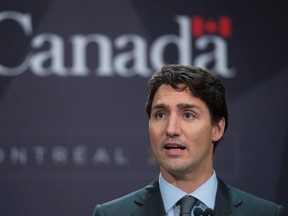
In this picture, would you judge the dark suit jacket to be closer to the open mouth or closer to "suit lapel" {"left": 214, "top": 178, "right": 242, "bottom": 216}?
"suit lapel" {"left": 214, "top": 178, "right": 242, "bottom": 216}

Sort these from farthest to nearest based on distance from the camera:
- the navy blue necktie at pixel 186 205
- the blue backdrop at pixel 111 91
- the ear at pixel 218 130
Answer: the blue backdrop at pixel 111 91, the ear at pixel 218 130, the navy blue necktie at pixel 186 205

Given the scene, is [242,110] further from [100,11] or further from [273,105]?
[100,11]

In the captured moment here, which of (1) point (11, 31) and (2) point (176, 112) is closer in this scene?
(2) point (176, 112)

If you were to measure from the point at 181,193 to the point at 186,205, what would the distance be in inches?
2.2

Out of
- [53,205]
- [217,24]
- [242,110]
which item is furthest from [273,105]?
[53,205]

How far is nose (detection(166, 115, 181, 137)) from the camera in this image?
2127 millimetres

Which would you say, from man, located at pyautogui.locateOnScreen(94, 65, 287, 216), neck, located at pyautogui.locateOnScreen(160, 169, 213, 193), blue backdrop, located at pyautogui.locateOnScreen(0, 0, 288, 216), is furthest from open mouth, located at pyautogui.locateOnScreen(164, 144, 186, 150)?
blue backdrop, located at pyautogui.locateOnScreen(0, 0, 288, 216)

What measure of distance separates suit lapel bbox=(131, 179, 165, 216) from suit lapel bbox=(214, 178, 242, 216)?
19 cm

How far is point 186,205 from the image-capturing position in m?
2.14

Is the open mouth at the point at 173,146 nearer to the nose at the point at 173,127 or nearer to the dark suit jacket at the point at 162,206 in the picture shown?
the nose at the point at 173,127

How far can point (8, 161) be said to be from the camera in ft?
12.2

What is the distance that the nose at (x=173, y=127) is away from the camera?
2127 millimetres

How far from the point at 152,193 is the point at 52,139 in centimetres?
159

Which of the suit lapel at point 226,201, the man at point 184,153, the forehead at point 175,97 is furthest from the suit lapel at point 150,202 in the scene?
the forehead at point 175,97
